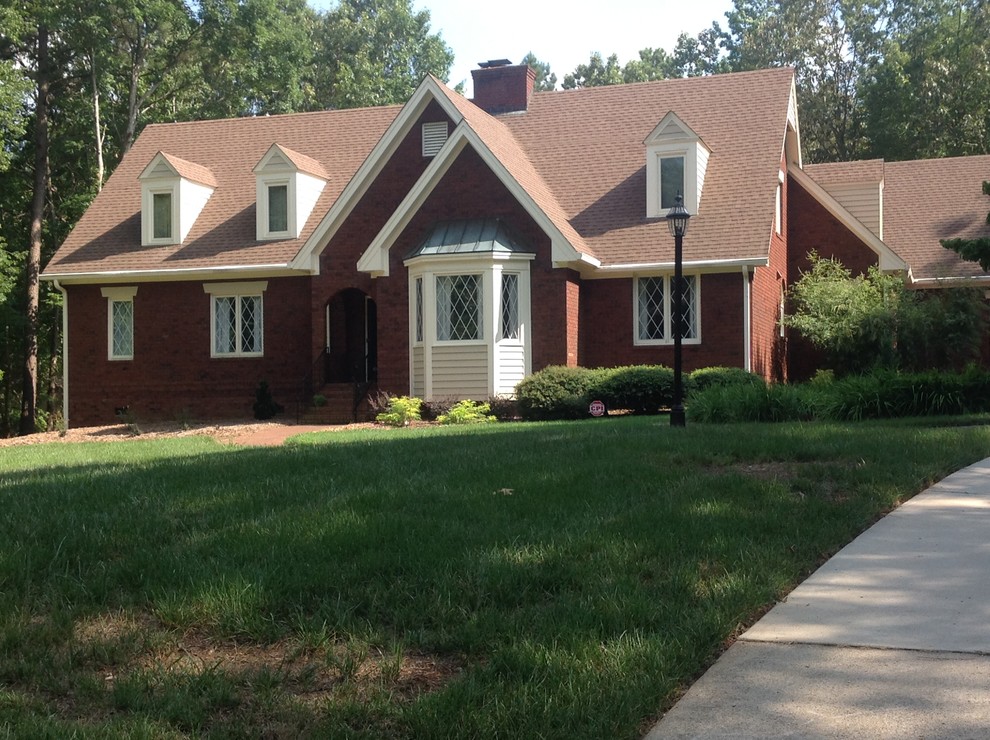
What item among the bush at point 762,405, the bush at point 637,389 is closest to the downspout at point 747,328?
the bush at point 637,389

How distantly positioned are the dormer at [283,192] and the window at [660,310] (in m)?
8.23

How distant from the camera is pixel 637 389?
20.2 m

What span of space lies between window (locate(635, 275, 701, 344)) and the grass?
45.6 ft

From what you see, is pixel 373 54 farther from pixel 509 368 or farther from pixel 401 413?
pixel 401 413

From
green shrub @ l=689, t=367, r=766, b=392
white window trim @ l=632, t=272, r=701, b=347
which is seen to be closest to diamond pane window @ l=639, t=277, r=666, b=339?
white window trim @ l=632, t=272, r=701, b=347

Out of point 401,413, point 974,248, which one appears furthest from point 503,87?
point 974,248

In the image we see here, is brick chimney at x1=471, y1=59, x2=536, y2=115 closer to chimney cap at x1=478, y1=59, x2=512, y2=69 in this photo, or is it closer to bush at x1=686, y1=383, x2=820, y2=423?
chimney cap at x1=478, y1=59, x2=512, y2=69

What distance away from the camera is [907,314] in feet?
74.1

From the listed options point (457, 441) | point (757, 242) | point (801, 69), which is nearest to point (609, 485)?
point (457, 441)

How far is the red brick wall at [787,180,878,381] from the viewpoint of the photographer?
26109 millimetres

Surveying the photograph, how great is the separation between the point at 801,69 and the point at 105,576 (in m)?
46.8

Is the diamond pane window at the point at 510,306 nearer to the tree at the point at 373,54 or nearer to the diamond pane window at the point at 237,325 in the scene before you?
the diamond pane window at the point at 237,325

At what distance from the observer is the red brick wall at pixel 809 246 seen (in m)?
26.1

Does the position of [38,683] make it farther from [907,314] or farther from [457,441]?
[907,314]
